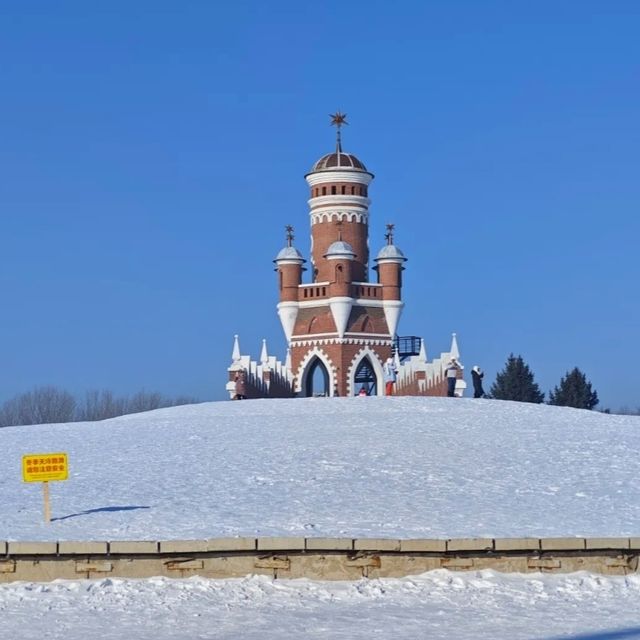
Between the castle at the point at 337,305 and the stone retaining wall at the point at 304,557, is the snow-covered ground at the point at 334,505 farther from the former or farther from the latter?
the castle at the point at 337,305

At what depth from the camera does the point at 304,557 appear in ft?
44.7

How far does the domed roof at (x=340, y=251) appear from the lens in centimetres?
5397

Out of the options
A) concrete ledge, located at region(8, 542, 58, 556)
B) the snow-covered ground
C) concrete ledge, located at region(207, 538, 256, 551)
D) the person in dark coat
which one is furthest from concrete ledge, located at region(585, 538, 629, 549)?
the person in dark coat

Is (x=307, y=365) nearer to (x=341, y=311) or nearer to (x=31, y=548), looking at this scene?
(x=341, y=311)

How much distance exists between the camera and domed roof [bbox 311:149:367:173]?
56.0m

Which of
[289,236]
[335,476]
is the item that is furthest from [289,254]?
[335,476]

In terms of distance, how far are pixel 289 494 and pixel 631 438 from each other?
1018 centimetres

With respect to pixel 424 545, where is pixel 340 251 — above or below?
above

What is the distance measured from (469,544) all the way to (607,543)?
5.70ft

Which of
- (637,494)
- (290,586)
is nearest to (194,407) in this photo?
(637,494)

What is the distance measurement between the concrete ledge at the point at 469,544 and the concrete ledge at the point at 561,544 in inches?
26.3

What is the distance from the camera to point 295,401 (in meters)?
30.7

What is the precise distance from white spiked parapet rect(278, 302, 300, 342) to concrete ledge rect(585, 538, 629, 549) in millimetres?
42218

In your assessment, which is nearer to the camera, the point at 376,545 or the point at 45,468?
the point at 376,545
